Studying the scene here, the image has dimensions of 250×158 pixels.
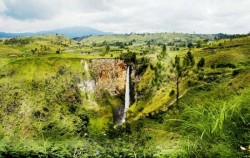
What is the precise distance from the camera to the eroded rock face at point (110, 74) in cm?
13088

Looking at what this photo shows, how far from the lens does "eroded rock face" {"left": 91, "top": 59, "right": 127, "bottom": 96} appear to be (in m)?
131

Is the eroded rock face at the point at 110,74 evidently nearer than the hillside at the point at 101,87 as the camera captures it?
No

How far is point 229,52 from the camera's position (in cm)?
10162

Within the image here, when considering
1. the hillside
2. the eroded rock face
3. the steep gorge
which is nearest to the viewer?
the hillside

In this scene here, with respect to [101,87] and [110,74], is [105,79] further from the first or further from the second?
[101,87]

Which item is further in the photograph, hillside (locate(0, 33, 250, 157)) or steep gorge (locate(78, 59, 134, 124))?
steep gorge (locate(78, 59, 134, 124))

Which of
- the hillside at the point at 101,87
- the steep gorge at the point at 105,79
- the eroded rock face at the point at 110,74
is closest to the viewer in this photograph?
the hillside at the point at 101,87

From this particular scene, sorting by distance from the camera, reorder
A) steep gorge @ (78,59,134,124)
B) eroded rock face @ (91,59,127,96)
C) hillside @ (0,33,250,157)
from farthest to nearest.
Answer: eroded rock face @ (91,59,127,96) → steep gorge @ (78,59,134,124) → hillside @ (0,33,250,157)

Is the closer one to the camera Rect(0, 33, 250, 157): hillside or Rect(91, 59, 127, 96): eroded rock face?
Rect(0, 33, 250, 157): hillside

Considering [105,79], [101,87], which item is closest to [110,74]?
[105,79]

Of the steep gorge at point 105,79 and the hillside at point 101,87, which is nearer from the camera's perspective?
the hillside at point 101,87

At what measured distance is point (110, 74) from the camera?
132 metres

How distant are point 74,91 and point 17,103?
20989mm

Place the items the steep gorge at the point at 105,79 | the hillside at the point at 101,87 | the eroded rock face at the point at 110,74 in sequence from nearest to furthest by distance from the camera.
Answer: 1. the hillside at the point at 101,87
2. the steep gorge at the point at 105,79
3. the eroded rock face at the point at 110,74
